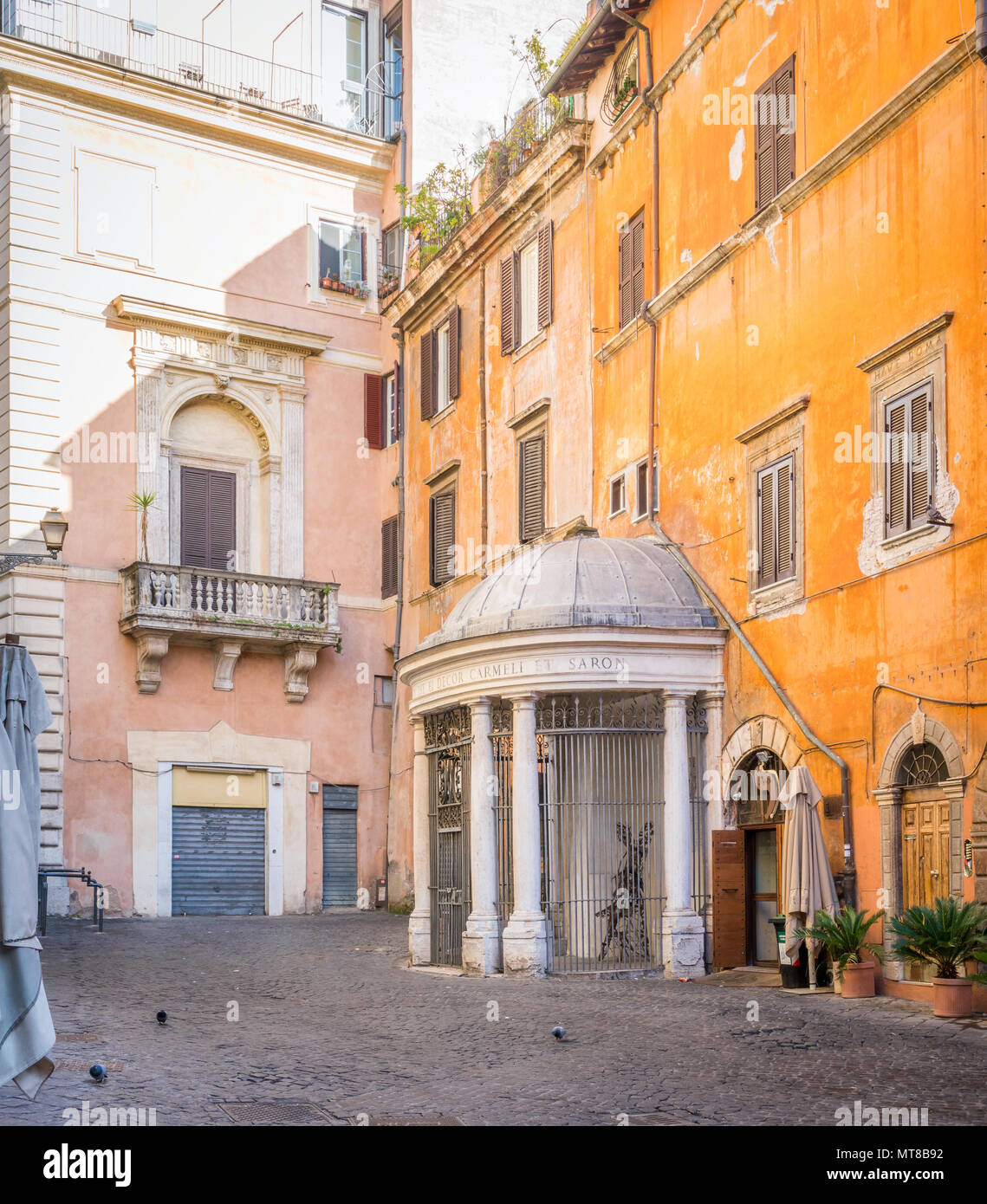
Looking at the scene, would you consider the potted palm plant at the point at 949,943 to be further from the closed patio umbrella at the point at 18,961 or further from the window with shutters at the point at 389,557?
the window with shutters at the point at 389,557

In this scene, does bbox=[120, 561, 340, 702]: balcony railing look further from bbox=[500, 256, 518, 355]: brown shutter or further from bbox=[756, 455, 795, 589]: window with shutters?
bbox=[756, 455, 795, 589]: window with shutters

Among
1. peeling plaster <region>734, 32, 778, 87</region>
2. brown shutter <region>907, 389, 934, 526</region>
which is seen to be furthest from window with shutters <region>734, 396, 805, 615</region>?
peeling plaster <region>734, 32, 778, 87</region>

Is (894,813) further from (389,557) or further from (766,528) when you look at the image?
(389,557)

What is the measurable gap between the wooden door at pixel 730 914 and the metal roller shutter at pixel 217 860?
40.2 feet

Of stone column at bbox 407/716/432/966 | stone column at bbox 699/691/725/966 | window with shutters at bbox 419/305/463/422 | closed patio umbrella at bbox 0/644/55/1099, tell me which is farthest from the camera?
window with shutters at bbox 419/305/463/422

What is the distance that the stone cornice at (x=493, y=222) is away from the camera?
22.9 meters

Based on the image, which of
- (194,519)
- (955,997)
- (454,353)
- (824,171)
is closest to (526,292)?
(454,353)

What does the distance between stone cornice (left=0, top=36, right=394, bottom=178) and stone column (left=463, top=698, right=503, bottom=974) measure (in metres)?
14.9

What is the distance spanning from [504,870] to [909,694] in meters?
6.06

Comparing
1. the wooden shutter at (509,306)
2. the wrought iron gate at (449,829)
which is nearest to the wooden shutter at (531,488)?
the wooden shutter at (509,306)

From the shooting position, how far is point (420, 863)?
20047 millimetres

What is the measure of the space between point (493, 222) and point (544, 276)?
215 cm

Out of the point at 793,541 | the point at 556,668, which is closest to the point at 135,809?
the point at 556,668

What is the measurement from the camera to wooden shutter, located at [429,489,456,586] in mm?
26750
